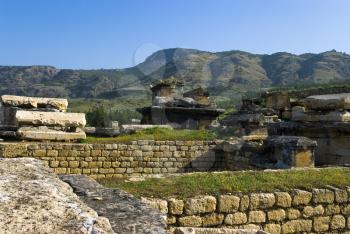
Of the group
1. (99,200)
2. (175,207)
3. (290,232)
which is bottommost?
(290,232)

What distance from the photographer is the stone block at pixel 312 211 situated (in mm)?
5376

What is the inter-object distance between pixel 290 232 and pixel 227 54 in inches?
7173

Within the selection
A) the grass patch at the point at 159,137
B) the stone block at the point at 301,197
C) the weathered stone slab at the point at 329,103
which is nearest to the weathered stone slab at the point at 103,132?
the grass patch at the point at 159,137

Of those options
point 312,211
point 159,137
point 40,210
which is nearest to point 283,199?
point 312,211

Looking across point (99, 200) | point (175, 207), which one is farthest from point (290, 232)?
point (99, 200)

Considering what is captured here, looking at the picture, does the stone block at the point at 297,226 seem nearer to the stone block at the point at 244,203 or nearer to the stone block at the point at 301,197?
the stone block at the point at 301,197

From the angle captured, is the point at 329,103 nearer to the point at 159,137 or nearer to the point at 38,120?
the point at 159,137

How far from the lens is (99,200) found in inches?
131

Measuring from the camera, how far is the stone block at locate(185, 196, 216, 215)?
4711 millimetres

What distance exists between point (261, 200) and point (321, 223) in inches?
37.8

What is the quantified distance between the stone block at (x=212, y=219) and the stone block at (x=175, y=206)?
0.98 ft

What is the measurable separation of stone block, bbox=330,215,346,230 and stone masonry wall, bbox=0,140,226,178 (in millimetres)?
6697

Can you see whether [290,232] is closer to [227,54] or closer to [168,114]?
[168,114]

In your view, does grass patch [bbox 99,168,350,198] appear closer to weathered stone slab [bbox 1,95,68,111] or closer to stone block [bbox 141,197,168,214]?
stone block [bbox 141,197,168,214]
